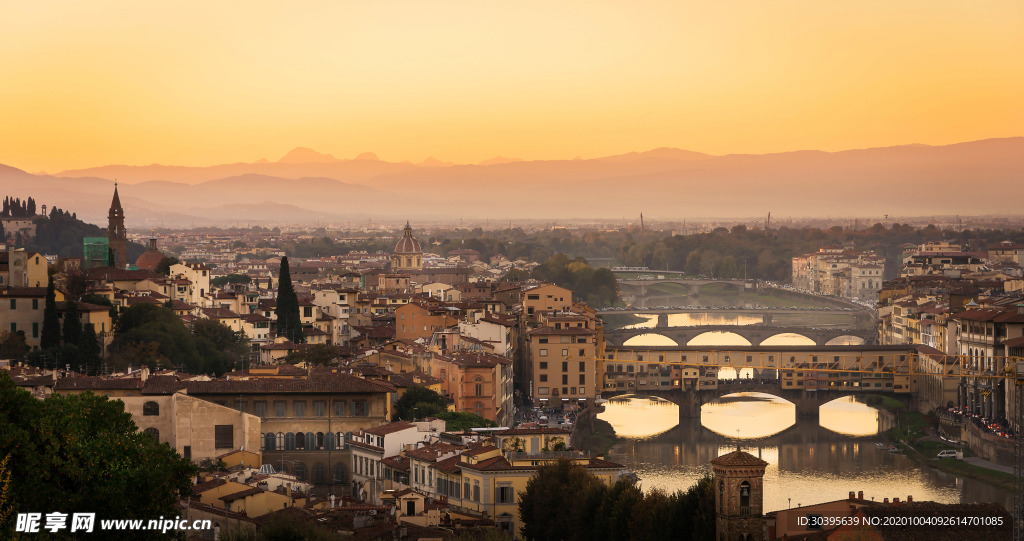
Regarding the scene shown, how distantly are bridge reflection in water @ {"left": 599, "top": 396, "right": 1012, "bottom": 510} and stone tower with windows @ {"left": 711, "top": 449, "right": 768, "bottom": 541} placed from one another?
8.05m

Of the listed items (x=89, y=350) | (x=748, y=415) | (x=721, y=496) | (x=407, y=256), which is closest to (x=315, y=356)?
(x=89, y=350)

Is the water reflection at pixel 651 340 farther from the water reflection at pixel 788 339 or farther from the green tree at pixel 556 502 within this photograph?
the green tree at pixel 556 502

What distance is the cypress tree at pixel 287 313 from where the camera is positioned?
34.7 meters

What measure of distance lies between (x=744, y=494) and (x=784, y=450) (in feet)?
55.4

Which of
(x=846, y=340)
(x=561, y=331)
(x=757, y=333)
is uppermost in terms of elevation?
(x=561, y=331)

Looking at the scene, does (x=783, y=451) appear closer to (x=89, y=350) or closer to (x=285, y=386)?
(x=285, y=386)

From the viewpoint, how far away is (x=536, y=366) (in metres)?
35.2

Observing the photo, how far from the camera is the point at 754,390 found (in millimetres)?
39312

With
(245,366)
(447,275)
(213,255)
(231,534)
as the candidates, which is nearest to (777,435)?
(245,366)

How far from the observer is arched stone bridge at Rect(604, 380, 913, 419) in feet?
123

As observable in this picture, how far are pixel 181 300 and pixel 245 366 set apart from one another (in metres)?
8.05

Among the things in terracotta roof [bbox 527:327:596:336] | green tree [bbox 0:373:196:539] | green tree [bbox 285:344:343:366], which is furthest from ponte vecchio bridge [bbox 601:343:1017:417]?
green tree [bbox 0:373:196:539]

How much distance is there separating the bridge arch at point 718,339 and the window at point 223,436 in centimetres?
3425

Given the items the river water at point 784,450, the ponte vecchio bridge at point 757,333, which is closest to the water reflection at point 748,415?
the river water at point 784,450
